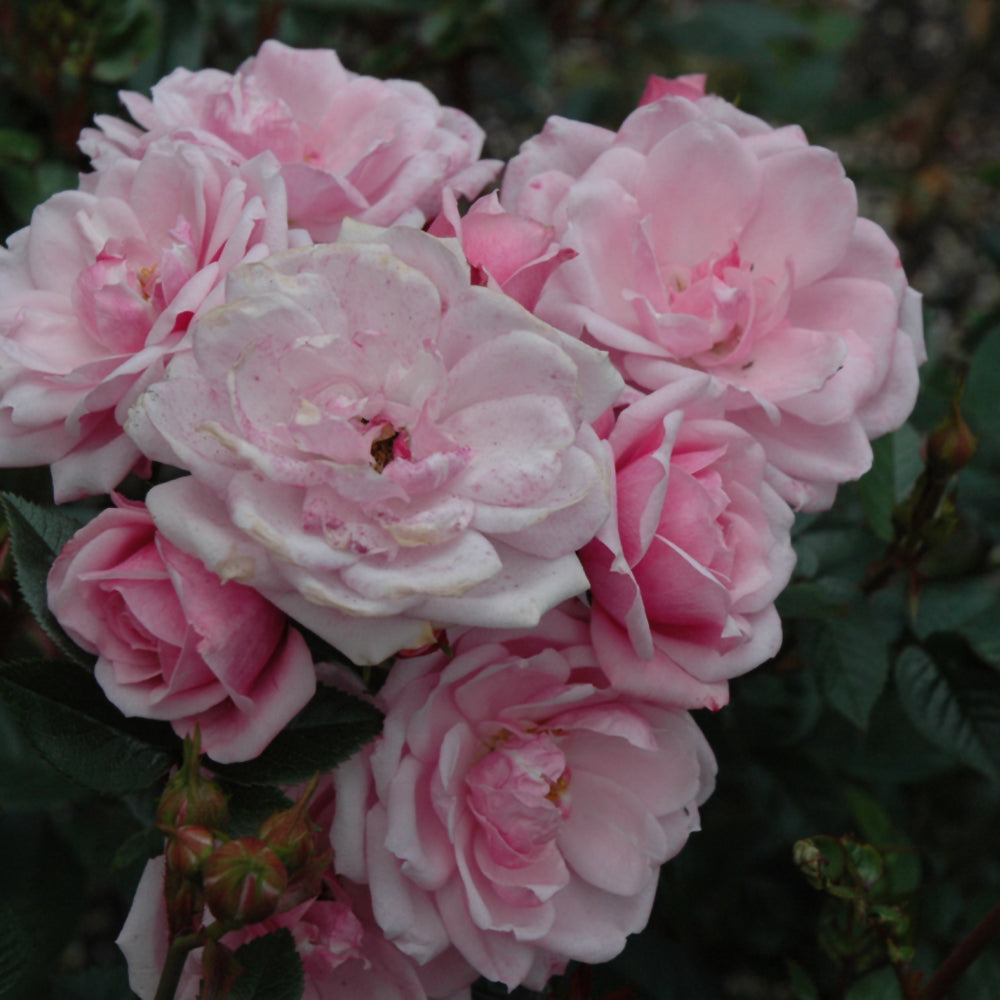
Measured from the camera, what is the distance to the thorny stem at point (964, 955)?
0.92 metres

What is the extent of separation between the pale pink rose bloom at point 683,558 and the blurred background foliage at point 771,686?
222 millimetres

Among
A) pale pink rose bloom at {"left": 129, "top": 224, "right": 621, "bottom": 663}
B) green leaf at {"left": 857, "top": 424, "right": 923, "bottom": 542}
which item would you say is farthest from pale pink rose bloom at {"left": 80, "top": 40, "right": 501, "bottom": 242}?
green leaf at {"left": 857, "top": 424, "right": 923, "bottom": 542}

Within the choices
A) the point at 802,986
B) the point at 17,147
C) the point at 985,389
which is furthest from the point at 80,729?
the point at 985,389

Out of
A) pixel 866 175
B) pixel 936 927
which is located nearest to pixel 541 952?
pixel 936 927

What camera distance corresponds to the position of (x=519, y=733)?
30.4 inches

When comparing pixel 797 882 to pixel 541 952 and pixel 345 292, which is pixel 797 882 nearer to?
pixel 541 952

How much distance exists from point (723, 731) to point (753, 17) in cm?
136

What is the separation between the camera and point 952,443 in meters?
0.99

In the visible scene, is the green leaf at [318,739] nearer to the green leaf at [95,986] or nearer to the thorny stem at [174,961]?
the thorny stem at [174,961]

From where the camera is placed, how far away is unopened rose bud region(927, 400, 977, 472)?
984 mm

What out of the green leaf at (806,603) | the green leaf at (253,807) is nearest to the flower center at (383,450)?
the green leaf at (253,807)

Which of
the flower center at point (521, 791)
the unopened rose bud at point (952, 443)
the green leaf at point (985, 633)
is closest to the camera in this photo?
the flower center at point (521, 791)

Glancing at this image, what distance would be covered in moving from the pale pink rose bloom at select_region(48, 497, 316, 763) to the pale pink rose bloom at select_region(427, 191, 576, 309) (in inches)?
10.7

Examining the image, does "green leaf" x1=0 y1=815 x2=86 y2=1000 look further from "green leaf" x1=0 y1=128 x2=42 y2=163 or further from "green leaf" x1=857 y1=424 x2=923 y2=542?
"green leaf" x1=857 y1=424 x2=923 y2=542
